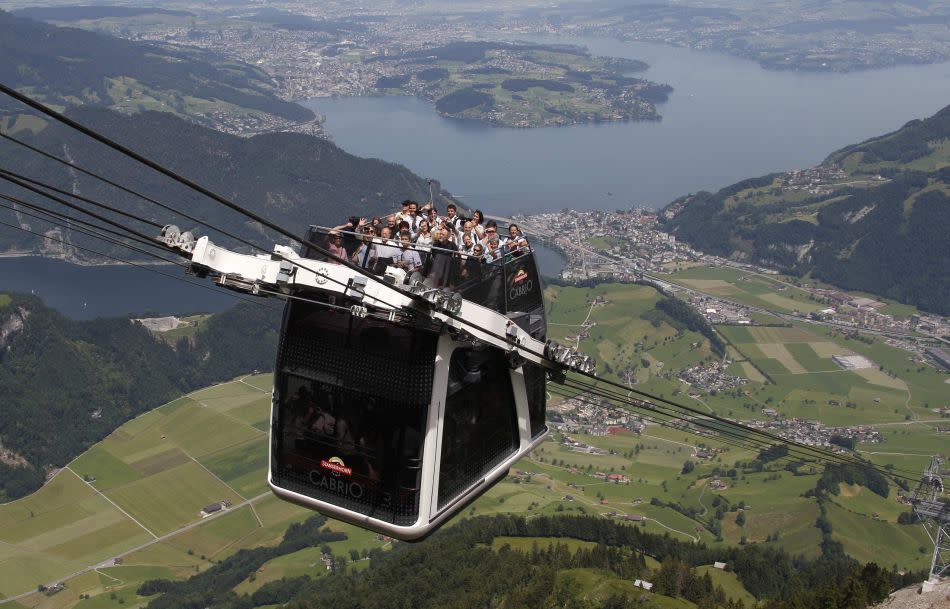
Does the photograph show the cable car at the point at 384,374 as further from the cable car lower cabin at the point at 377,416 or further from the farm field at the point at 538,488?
the farm field at the point at 538,488

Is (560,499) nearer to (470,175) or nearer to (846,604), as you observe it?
(846,604)

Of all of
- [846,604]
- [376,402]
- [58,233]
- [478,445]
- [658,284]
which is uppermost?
[376,402]

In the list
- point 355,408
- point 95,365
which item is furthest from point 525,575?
point 95,365

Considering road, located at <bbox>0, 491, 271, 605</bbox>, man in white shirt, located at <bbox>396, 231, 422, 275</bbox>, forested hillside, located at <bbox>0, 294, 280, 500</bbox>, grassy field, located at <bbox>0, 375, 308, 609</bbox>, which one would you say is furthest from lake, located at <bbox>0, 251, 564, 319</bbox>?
man in white shirt, located at <bbox>396, 231, 422, 275</bbox>

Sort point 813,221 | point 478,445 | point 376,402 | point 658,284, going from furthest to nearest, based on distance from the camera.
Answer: point 813,221 < point 658,284 < point 478,445 < point 376,402

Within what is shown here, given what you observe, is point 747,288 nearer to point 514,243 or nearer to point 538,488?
point 538,488

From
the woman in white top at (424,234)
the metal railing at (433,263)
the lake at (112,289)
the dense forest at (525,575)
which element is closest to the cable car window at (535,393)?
the metal railing at (433,263)

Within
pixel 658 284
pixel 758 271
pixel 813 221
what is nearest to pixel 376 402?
pixel 658 284
